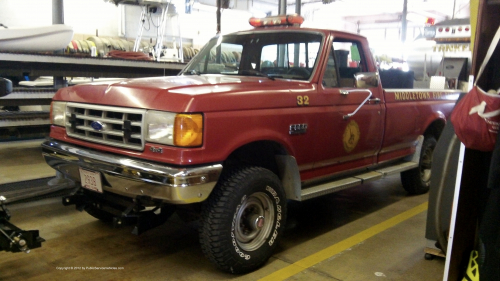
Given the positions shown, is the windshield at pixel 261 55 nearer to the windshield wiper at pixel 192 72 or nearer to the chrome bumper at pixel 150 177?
the windshield wiper at pixel 192 72

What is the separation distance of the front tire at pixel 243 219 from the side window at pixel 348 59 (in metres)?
1.56

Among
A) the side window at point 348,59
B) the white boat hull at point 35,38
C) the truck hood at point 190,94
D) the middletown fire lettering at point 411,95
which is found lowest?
the middletown fire lettering at point 411,95

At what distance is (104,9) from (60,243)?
36.4 feet

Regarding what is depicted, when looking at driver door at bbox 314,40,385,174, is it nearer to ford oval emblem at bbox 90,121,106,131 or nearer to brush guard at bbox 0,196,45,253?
ford oval emblem at bbox 90,121,106,131

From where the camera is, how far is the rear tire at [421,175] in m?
5.45

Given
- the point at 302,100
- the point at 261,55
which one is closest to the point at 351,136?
the point at 302,100

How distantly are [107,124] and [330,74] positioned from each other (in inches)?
81.0

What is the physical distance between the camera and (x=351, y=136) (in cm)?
414

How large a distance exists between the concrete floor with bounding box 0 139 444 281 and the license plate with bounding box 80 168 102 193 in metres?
0.65

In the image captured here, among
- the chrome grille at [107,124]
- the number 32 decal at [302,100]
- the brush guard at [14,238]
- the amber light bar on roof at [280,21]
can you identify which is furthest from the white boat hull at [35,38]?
the number 32 decal at [302,100]

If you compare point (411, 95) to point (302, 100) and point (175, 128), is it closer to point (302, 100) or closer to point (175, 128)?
point (302, 100)

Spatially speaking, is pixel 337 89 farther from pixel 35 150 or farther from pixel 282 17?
pixel 35 150

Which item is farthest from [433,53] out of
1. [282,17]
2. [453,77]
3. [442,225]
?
[442,225]

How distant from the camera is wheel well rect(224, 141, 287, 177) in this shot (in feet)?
11.0
